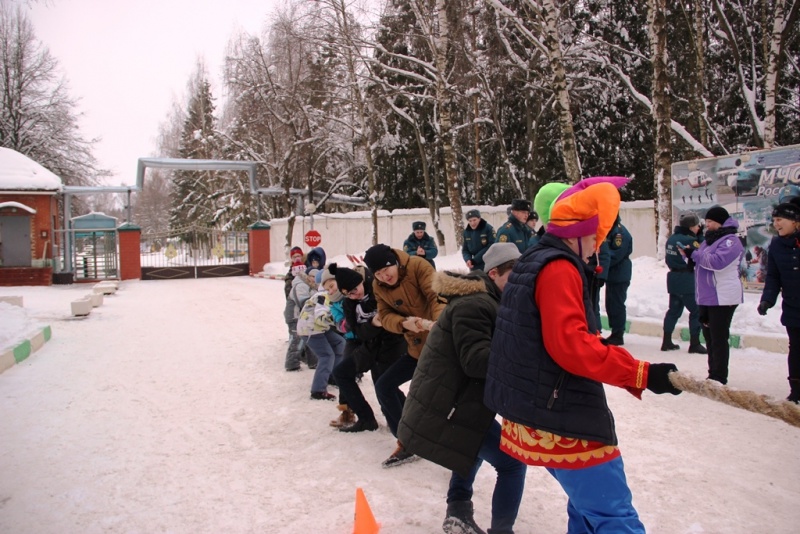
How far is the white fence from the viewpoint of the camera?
18.8 metres

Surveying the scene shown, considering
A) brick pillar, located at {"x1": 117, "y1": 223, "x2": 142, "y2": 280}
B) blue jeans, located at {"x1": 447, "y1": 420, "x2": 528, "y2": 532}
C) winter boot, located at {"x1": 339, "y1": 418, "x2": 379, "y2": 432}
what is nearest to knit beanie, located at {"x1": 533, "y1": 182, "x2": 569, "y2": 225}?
blue jeans, located at {"x1": 447, "y1": 420, "x2": 528, "y2": 532}

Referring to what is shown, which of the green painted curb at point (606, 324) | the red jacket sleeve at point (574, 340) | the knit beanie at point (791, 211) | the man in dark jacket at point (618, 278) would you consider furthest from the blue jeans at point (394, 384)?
the green painted curb at point (606, 324)

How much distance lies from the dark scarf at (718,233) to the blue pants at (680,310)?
6.24 feet

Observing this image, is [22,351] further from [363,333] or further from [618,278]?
[618,278]

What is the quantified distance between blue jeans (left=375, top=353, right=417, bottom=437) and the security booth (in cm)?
2440

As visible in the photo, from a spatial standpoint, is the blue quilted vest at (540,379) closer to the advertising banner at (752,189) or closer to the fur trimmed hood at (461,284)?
the fur trimmed hood at (461,284)

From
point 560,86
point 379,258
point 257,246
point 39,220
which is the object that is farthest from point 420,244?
point 39,220

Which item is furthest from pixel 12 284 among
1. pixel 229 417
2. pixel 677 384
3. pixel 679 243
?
pixel 677 384

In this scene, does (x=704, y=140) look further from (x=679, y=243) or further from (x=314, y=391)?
(x=314, y=391)

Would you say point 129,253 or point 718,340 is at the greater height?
point 129,253

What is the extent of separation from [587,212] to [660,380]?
2.31ft

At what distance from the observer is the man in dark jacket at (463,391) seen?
3047 millimetres

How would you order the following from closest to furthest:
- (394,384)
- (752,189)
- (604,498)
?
1. (604,498)
2. (394,384)
3. (752,189)

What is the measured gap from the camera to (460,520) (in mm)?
3443
